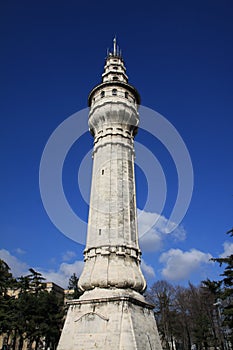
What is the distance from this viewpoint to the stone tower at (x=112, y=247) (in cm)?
1468

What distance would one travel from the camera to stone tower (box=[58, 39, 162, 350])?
48.2 feet

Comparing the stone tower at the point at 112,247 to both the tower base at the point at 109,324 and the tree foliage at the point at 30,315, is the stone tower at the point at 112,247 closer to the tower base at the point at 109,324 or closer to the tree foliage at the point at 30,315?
the tower base at the point at 109,324

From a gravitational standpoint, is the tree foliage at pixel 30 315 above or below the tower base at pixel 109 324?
above

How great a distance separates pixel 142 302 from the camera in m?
16.3

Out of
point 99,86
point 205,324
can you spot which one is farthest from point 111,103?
point 205,324

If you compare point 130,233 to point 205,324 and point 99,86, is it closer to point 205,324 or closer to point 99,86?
point 99,86

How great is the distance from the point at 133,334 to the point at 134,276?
132 inches

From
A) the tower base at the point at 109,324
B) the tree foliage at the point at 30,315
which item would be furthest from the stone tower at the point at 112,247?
the tree foliage at the point at 30,315

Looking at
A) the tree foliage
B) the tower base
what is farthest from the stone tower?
the tree foliage

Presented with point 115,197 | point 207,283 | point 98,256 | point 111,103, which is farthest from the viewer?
point 207,283

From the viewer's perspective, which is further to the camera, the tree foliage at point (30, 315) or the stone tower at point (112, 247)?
the tree foliage at point (30, 315)

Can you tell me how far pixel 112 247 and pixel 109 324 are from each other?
430 centimetres

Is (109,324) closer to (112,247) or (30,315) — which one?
(112,247)

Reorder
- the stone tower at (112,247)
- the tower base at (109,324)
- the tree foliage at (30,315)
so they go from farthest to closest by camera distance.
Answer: the tree foliage at (30,315)
the stone tower at (112,247)
the tower base at (109,324)
